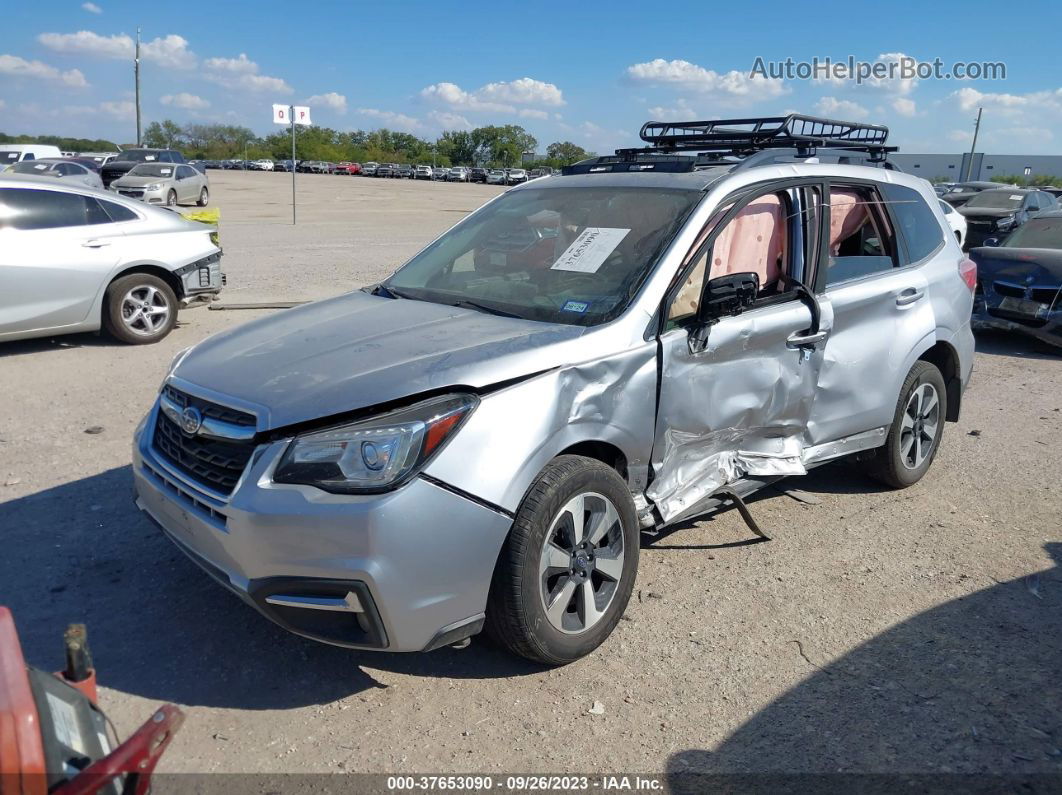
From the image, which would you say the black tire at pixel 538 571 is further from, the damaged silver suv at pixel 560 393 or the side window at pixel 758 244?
the side window at pixel 758 244

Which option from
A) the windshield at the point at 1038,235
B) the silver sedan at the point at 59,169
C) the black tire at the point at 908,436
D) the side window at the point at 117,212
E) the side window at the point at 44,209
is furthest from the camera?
the silver sedan at the point at 59,169

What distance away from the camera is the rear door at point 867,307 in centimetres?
468

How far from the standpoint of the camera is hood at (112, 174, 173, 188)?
26.6 m

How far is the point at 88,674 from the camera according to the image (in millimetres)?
1937

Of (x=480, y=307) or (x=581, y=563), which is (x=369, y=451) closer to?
(x=581, y=563)

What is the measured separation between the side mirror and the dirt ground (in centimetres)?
128

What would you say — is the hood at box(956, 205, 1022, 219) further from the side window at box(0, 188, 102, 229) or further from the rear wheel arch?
the side window at box(0, 188, 102, 229)

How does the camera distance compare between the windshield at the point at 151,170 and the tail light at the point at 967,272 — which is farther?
the windshield at the point at 151,170

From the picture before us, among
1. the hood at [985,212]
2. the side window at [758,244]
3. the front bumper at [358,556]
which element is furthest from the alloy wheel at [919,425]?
the hood at [985,212]

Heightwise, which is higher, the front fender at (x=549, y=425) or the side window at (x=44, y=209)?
the side window at (x=44, y=209)

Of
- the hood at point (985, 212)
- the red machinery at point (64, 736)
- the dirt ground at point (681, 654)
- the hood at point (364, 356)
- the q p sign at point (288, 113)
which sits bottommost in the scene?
the dirt ground at point (681, 654)

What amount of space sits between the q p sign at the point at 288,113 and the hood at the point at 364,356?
19.3m

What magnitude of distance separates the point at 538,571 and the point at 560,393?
65cm

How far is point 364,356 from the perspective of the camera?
3.36 meters
